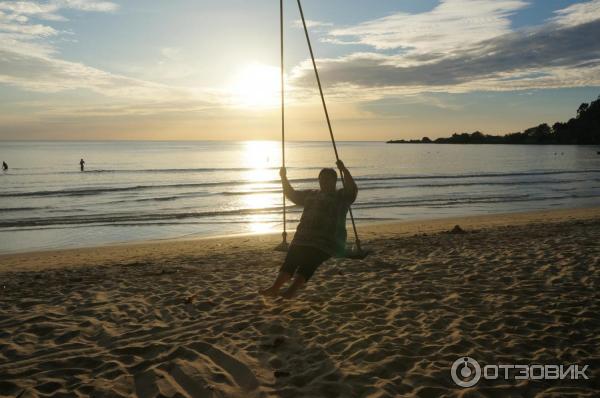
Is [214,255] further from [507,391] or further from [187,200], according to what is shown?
[187,200]

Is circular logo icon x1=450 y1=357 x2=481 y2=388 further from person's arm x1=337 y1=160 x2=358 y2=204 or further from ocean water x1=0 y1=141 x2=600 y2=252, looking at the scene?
ocean water x1=0 y1=141 x2=600 y2=252

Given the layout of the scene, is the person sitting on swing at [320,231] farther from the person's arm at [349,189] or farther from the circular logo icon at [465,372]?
the circular logo icon at [465,372]

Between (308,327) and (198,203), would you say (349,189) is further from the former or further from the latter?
(198,203)

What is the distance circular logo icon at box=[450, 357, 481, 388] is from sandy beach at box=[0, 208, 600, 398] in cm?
8

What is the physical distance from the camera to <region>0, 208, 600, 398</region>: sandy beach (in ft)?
13.0

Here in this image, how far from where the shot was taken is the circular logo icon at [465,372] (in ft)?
12.9

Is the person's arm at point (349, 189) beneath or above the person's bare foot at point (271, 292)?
above

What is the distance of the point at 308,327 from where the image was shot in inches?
208

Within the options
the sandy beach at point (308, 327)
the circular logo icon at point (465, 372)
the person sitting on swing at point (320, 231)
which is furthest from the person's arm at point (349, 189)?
the circular logo icon at point (465, 372)

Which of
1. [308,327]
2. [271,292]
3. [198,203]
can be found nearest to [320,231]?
[271,292]

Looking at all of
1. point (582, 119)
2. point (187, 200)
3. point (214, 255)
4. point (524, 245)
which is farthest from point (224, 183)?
point (582, 119)

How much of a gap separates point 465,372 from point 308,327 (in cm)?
181

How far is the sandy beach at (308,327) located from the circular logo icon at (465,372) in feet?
0.27

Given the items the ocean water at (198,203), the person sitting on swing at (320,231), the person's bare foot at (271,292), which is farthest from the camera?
the ocean water at (198,203)
